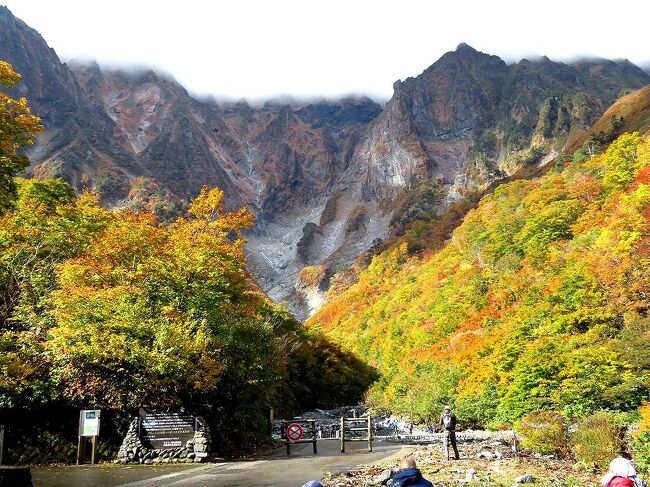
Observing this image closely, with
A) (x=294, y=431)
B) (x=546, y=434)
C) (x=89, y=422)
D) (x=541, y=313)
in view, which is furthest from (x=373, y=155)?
(x=89, y=422)

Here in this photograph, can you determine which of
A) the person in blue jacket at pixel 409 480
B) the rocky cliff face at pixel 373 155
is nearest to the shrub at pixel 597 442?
the person in blue jacket at pixel 409 480

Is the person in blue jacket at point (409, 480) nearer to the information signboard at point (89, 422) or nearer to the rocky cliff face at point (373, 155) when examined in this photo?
the information signboard at point (89, 422)

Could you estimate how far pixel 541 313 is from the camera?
25.2 metres

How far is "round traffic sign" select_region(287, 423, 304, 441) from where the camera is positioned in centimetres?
1882

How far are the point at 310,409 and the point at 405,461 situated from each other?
145 ft

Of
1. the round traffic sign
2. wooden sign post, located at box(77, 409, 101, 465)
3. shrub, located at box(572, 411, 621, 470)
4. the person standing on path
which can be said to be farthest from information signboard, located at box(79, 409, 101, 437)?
shrub, located at box(572, 411, 621, 470)

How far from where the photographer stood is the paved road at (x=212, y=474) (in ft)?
39.5

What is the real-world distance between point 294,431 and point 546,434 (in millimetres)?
9321

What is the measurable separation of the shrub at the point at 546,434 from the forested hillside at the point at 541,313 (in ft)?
8.62

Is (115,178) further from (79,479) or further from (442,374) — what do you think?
(79,479)

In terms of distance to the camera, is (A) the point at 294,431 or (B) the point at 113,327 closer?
(B) the point at 113,327

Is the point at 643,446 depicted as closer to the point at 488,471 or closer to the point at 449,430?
the point at 488,471

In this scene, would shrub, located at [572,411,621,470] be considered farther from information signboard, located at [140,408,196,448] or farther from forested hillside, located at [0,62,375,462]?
information signboard, located at [140,408,196,448]

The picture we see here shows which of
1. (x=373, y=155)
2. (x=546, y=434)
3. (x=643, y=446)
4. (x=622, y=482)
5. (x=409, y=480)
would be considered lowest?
(x=546, y=434)
